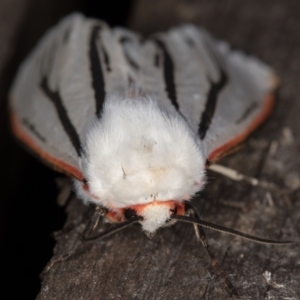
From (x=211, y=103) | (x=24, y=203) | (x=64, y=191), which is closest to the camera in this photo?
(x=64, y=191)

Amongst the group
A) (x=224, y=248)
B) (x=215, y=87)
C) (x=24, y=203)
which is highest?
(x=215, y=87)

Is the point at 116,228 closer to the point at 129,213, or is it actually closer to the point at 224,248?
the point at 129,213

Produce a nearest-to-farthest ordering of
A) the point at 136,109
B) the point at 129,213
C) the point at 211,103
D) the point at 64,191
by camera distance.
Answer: the point at 129,213
the point at 136,109
the point at 64,191
the point at 211,103

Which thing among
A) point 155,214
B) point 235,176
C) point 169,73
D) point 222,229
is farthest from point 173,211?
point 169,73

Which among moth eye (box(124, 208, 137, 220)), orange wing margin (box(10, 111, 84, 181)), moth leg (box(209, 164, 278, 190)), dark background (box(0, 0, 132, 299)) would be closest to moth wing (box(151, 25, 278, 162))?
moth leg (box(209, 164, 278, 190))

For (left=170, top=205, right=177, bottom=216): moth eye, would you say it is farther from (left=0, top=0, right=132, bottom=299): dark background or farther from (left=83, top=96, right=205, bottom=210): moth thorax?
(left=0, top=0, right=132, bottom=299): dark background

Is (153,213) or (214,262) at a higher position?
(153,213)

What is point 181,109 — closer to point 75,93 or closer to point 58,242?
point 75,93
